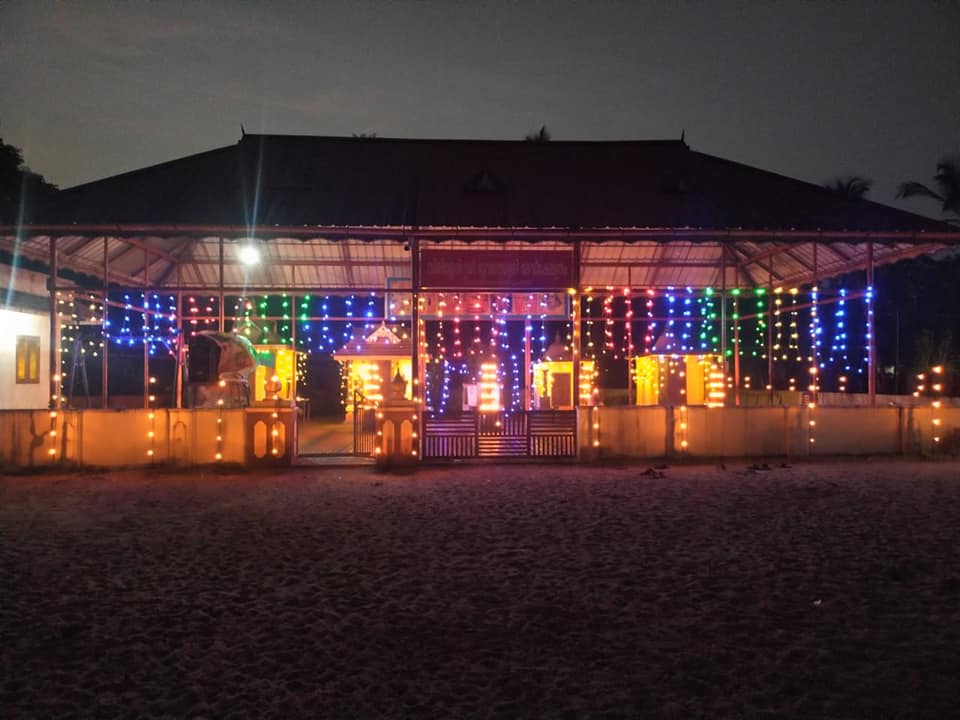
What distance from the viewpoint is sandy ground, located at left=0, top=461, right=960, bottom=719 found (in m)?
4.13

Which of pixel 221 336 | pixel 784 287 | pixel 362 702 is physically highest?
pixel 784 287

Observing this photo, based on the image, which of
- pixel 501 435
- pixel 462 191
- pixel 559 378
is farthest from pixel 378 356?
pixel 501 435

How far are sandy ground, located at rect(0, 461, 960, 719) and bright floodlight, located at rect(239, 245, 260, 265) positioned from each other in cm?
883

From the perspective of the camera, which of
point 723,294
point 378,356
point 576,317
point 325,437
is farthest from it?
point 378,356

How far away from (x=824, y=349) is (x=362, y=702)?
23.4 metres

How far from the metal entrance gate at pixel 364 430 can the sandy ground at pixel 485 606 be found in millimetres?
4031

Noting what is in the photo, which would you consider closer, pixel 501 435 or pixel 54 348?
pixel 54 348

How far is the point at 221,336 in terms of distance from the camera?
619 inches

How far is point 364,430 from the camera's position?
15000 mm

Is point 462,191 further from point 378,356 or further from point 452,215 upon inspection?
point 378,356

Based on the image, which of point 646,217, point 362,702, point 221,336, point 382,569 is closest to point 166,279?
point 221,336

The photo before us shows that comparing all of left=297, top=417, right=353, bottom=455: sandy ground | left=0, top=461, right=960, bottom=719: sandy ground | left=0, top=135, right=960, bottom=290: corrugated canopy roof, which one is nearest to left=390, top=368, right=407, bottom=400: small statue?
left=297, top=417, right=353, bottom=455: sandy ground

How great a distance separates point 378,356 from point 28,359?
8.32 meters

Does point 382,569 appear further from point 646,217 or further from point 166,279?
point 166,279
